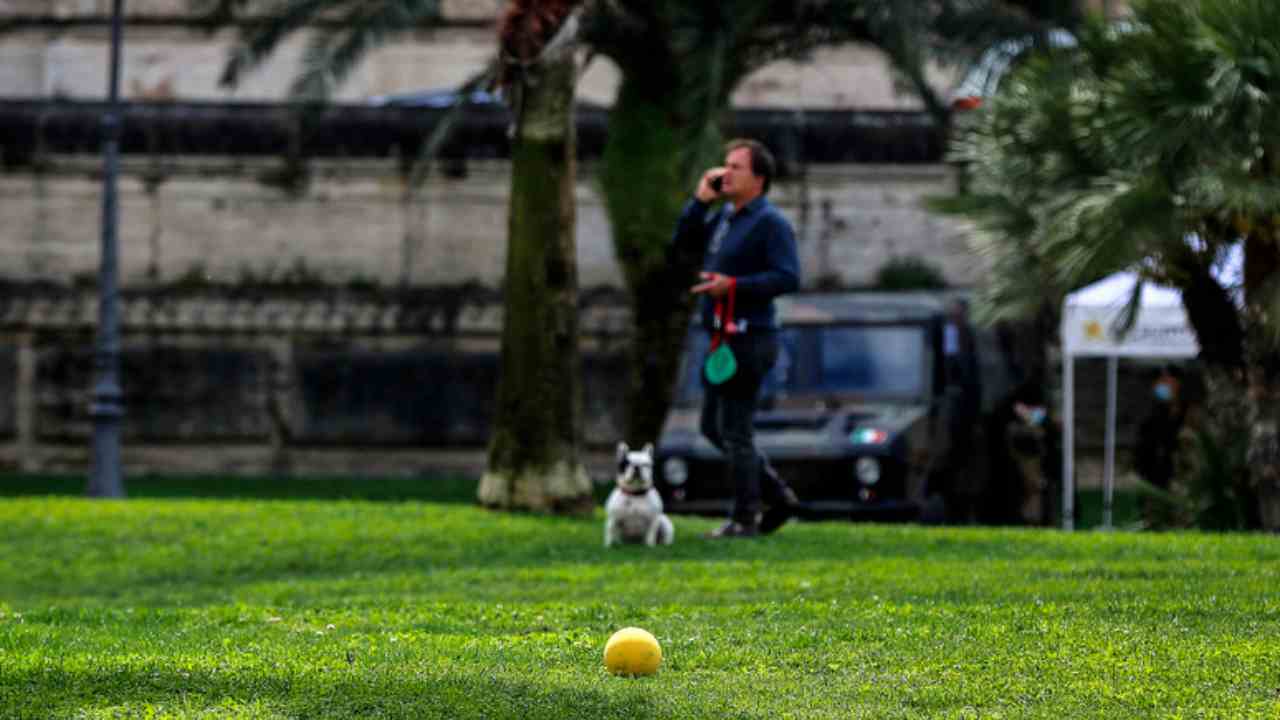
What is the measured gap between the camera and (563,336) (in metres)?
16.2

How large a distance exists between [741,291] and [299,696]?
5.90 meters

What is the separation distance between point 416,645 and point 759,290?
4.52m

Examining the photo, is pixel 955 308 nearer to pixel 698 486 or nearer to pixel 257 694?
pixel 698 486

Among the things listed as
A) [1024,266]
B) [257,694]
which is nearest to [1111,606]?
[257,694]

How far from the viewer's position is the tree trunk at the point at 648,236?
2175 centimetres

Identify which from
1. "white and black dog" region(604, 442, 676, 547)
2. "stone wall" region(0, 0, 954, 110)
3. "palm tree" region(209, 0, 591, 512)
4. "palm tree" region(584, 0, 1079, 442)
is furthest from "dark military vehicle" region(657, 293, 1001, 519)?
"stone wall" region(0, 0, 954, 110)

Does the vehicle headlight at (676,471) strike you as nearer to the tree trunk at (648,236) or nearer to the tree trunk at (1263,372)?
the tree trunk at (648,236)

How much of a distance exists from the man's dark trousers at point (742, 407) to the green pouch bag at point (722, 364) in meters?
0.03

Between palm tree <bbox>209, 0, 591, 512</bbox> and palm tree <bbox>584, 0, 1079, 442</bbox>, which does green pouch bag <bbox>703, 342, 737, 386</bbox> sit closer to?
palm tree <bbox>209, 0, 591, 512</bbox>

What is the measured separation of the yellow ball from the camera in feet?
22.9

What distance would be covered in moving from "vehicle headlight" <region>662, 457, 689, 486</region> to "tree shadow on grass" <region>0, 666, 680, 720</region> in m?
12.8

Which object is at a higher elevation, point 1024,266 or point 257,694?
point 1024,266

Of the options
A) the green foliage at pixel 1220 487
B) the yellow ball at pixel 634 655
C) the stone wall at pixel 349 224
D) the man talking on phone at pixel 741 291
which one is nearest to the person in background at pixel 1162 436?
the green foliage at pixel 1220 487

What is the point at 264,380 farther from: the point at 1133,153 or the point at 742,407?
the point at 742,407
